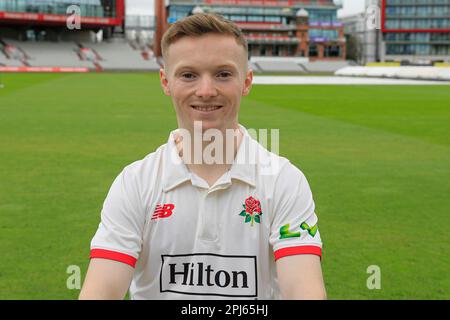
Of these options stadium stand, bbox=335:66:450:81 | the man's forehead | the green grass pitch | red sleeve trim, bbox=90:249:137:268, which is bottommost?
stadium stand, bbox=335:66:450:81

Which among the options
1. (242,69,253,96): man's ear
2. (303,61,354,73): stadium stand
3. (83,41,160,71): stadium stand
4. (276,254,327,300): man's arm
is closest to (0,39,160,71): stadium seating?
(83,41,160,71): stadium stand

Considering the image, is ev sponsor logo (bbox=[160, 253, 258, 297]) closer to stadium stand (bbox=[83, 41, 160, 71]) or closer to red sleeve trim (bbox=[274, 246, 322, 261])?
red sleeve trim (bbox=[274, 246, 322, 261])

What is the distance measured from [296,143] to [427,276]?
6.95 metres

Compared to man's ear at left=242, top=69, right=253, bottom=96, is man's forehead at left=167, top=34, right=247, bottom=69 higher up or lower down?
higher up

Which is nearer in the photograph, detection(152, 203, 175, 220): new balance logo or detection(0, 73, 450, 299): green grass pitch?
detection(152, 203, 175, 220): new balance logo

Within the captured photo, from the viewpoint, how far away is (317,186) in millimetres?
7523

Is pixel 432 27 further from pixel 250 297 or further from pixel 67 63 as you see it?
pixel 250 297

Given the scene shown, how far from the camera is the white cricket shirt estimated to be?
2.31m

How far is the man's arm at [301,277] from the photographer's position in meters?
2.19

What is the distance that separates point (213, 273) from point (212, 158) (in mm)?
454

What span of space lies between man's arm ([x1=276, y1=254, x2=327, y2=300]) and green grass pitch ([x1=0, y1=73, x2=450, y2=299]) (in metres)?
1.84

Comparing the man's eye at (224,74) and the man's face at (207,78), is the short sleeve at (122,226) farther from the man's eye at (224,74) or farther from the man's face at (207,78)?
the man's eye at (224,74)

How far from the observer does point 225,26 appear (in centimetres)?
225

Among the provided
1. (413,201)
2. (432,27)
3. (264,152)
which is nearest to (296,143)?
(413,201)
